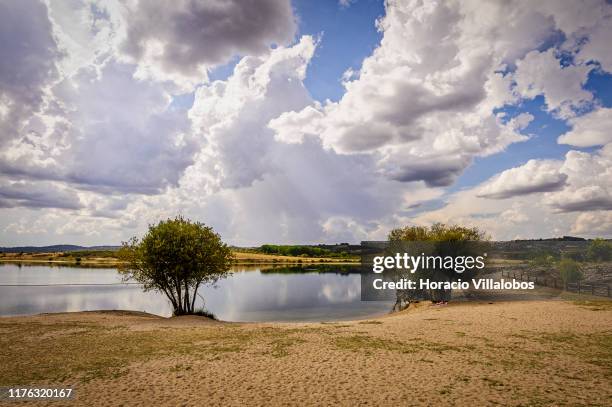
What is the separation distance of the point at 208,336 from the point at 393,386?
48.5 feet

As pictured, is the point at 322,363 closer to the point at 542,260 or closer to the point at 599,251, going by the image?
the point at 542,260

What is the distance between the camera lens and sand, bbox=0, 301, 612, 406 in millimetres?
13578

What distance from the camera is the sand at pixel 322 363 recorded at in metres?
13.6

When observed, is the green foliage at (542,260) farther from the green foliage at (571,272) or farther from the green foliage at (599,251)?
the green foliage at (571,272)

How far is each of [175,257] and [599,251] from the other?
9768 cm

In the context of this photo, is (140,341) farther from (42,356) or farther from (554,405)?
(554,405)

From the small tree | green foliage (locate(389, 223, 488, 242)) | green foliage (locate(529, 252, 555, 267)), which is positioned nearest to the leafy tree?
green foliage (locate(389, 223, 488, 242))

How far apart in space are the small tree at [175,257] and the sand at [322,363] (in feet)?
32.9

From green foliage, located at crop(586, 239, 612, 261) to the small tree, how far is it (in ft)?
292

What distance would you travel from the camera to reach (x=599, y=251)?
294 feet

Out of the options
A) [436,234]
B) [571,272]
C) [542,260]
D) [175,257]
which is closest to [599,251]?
[542,260]

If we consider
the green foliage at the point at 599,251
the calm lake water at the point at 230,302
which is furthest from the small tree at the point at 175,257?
the green foliage at the point at 599,251

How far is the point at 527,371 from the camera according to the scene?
1622 cm

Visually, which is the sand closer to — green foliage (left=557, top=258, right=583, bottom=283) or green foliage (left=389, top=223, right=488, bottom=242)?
green foliage (left=389, top=223, right=488, bottom=242)
